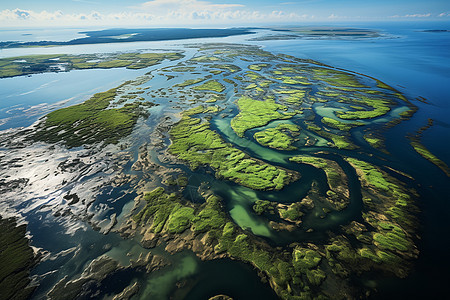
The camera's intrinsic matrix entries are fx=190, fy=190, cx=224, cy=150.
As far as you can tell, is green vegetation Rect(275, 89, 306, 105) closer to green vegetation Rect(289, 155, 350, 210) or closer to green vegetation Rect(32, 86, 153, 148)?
green vegetation Rect(289, 155, 350, 210)

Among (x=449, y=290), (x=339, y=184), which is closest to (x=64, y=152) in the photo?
(x=339, y=184)

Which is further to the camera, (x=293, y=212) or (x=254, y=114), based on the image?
(x=254, y=114)

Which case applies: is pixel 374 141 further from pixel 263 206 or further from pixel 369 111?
pixel 263 206

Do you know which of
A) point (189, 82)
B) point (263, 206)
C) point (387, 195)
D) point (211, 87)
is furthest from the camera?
point (189, 82)

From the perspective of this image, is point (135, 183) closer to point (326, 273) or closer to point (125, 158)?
point (125, 158)

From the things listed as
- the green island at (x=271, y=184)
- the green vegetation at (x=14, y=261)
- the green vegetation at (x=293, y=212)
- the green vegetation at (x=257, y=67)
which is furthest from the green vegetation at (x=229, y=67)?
the green vegetation at (x=14, y=261)

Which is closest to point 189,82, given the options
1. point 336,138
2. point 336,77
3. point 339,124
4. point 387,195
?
point 339,124

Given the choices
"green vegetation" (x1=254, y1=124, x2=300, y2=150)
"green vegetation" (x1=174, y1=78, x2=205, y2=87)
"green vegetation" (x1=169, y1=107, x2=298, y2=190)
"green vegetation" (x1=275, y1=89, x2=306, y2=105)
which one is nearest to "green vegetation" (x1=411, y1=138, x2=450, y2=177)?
"green vegetation" (x1=254, y1=124, x2=300, y2=150)

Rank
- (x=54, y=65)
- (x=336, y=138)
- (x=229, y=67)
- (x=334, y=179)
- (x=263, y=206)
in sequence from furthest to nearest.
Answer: (x=54, y=65), (x=229, y=67), (x=336, y=138), (x=334, y=179), (x=263, y=206)
